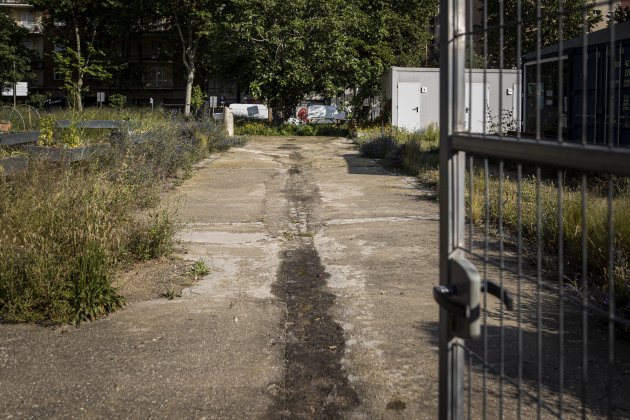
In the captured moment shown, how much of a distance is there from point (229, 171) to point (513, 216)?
8683 millimetres

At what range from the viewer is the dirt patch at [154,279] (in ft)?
19.2

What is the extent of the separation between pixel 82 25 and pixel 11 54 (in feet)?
19.6

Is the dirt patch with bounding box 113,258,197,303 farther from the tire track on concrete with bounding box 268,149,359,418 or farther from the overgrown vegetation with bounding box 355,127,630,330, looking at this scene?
the overgrown vegetation with bounding box 355,127,630,330

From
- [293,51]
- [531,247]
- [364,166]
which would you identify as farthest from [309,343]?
[293,51]

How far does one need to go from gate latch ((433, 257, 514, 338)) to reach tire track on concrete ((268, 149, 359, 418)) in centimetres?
168

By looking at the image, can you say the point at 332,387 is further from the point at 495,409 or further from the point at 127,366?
the point at 127,366

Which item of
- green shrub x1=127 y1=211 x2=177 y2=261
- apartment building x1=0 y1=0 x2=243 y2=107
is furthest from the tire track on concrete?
apartment building x1=0 y1=0 x2=243 y2=107

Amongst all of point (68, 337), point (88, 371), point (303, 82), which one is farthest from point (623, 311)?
point (303, 82)

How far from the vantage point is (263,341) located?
4.85 meters

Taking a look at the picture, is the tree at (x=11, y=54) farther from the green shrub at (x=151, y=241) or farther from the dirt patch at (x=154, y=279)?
the dirt patch at (x=154, y=279)

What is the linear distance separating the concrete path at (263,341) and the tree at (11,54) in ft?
175

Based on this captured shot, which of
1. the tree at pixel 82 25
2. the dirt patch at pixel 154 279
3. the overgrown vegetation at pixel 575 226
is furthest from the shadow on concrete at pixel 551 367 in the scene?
the tree at pixel 82 25

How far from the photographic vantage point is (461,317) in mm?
2156

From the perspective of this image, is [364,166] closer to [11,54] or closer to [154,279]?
[154,279]
